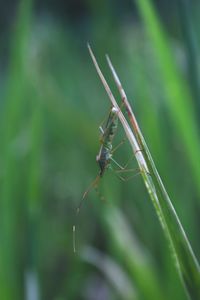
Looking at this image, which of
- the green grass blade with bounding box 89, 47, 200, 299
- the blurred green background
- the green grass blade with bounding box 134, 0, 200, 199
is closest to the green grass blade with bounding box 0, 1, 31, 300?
the blurred green background

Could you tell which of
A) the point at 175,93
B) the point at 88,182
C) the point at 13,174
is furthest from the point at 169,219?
the point at 88,182

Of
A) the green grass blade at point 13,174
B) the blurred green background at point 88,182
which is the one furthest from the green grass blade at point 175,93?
the green grass blade at point 13,174

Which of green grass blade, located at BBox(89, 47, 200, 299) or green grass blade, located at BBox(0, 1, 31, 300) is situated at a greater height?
green grass blade, located at BBox(0, 1, 31, 300)

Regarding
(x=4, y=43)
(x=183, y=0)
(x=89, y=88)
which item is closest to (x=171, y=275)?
(x=183, y=0)

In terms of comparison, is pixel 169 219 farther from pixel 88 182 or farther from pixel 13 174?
pixel 88 182

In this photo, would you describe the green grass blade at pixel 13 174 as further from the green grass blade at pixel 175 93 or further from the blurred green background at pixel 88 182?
the green grass blade at pixel 175 93

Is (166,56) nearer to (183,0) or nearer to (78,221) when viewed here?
(183,0)

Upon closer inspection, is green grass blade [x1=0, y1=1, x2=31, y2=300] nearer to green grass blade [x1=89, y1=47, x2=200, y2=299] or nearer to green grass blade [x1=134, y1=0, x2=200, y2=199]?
green grass blade [x1=134, y1=0, x2=200, y2=199]

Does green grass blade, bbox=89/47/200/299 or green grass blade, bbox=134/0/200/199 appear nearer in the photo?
green grass blade, bbox=89/47/200/299
